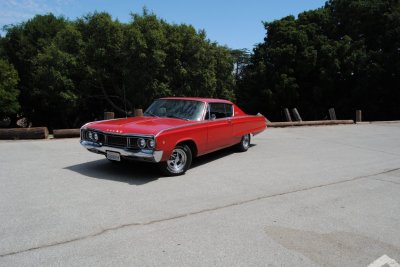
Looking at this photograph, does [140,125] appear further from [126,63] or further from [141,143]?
[126,63]

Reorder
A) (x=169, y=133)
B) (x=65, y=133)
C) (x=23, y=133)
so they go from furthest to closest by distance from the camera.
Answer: (x=65, y=133) < (x=23, y=133) < (x=169, y=133)

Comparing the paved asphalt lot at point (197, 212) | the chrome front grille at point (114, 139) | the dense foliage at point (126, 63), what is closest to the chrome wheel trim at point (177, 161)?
the paved asphalt lot at point (197, 212)

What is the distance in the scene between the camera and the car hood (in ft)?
20.8

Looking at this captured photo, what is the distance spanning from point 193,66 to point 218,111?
706 inches

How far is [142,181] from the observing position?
627cm

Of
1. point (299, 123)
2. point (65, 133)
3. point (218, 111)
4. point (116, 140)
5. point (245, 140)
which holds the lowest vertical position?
point (245, 140)

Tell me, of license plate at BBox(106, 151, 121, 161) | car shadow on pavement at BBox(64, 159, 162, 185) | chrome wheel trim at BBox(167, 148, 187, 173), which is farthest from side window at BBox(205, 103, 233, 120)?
license plate at BBox(106, 151, 121, 161)

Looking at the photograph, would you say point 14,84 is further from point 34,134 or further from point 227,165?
point 227,165

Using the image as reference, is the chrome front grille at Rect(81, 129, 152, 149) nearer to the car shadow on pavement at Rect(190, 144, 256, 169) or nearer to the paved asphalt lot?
the paved asphalt lot

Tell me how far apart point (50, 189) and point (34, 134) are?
5.47 m

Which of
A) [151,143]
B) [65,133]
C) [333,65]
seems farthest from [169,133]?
[333,65]

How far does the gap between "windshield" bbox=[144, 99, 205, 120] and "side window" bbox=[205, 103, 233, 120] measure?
0.68 feet

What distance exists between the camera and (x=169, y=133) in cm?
639

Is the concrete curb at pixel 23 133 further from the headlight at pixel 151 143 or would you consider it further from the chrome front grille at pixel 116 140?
the headlight at pixel 151 143
